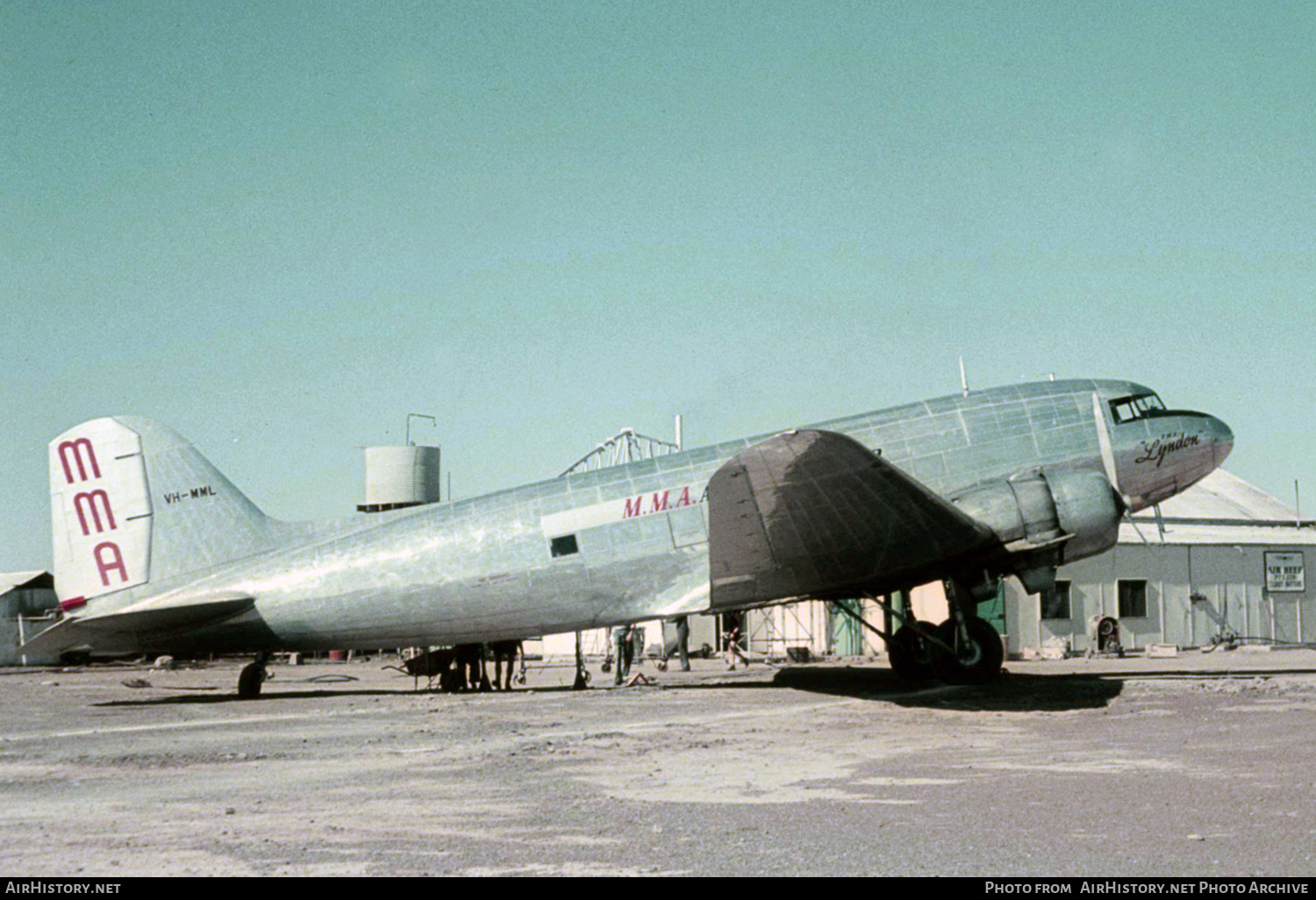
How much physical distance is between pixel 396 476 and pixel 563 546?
27.3m

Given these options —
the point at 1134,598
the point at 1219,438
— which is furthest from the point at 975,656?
the point at 1134,598

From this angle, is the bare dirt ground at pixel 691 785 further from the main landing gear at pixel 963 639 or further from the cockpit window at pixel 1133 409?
the cockpit window at pixel 1133 409

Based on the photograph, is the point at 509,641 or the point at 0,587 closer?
the point at 509,641

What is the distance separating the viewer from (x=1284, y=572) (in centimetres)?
4050

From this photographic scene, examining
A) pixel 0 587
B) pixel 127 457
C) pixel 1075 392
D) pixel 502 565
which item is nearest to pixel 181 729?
pixel 502 565

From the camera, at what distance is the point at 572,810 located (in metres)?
8.16

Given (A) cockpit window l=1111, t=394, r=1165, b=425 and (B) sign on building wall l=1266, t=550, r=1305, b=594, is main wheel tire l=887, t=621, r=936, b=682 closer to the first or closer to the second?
(A) cockpit window l=1111, t=394, r=1165, b=425

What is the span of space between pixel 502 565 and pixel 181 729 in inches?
212

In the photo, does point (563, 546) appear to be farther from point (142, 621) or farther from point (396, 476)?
point (396, 476)

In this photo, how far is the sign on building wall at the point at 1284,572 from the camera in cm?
4009

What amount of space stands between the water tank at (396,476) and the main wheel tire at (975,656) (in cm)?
2943

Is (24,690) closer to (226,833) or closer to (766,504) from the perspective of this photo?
(766,504)

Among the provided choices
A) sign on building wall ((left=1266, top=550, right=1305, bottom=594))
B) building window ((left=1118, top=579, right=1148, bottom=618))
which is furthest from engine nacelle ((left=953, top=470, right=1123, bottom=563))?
sign on building wall ((left=1266, top=550, right=1305, bottom=594))

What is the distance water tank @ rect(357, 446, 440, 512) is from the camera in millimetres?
44719
